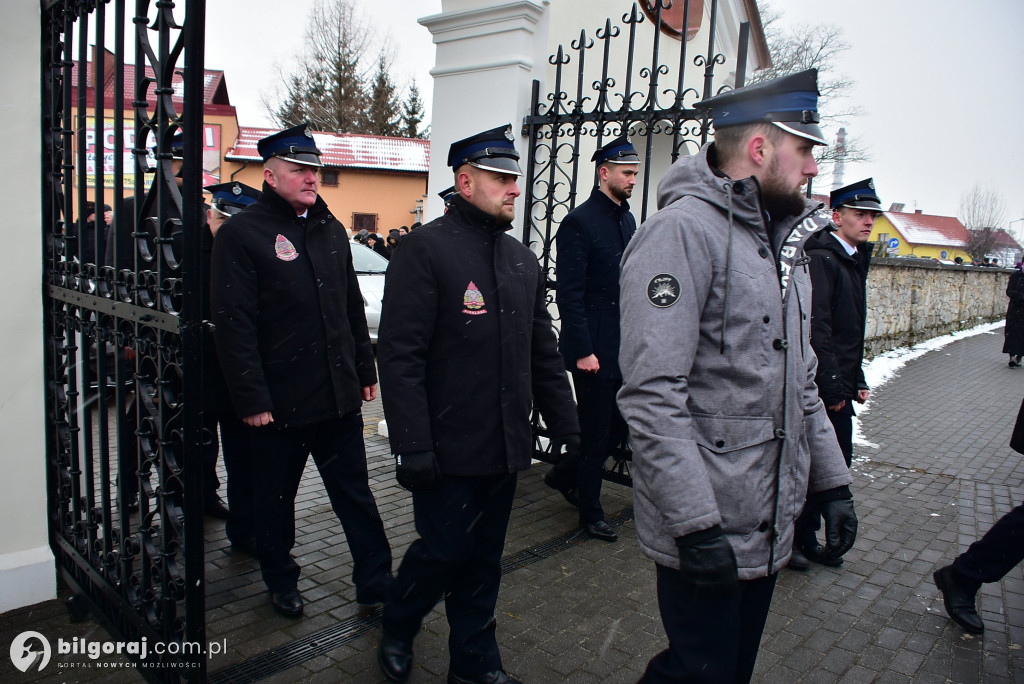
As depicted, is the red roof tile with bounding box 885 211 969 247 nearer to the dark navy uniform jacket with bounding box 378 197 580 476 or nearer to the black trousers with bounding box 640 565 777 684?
the dark navy uniform jacket with bounding box 378 197 580 476

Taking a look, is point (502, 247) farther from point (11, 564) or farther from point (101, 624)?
point (11, 564)

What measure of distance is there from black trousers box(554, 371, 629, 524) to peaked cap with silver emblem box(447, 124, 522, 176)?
193 centimetres

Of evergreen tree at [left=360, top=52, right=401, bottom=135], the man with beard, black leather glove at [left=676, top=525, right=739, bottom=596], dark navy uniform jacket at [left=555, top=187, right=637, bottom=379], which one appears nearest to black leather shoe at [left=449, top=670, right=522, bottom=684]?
black leather glove at [left=676, top=525, right=739, bottom=596]

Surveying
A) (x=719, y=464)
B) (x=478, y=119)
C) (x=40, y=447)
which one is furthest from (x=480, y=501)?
(x=478, y=119)

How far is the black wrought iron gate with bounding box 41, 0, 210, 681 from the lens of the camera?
2.33 meters

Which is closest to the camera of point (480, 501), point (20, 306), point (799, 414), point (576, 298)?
point (799, 414)

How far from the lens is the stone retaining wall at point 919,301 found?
13508 millimetres

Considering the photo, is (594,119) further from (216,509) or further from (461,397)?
(216,509)

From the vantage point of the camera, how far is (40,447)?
3.42 metres

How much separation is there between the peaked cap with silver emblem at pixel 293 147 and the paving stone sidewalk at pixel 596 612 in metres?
2.11

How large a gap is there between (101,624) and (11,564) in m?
0.65

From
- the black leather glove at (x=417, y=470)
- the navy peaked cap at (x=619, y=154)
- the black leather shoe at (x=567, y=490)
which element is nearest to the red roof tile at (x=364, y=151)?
the black leather shoe at (x=567, y=490)

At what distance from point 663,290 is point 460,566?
150cm

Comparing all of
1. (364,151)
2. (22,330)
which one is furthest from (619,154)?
(364,151)
